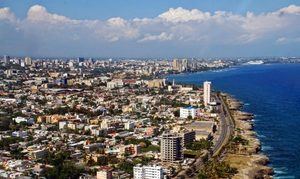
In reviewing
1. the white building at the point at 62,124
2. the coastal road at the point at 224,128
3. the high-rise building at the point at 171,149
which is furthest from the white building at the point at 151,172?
the white building at the point at 62,124

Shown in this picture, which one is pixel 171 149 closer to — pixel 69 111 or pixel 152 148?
pixel 152 148

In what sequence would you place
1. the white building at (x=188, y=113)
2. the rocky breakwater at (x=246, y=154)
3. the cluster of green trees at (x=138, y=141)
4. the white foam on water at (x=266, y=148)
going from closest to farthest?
the rocky breakwater at (x=246, y=154)
the white foam on water at (x=266, y=148)
the cluster of green trees at (x=138, y=141)
the white building at (x=188, y=113)

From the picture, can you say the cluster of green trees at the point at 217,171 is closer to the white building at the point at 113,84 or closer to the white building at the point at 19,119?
the white building at the point at 19,119

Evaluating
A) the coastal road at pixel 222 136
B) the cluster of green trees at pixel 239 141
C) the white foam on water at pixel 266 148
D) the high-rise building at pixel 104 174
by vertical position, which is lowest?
the white foam on water at pixel 266 148

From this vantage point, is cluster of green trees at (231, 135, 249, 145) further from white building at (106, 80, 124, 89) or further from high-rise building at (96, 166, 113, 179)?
white building at (106, 80, 124, 89)

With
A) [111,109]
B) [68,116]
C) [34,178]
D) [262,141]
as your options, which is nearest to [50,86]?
[111,109]

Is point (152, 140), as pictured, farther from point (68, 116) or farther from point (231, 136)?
point (68, 116)

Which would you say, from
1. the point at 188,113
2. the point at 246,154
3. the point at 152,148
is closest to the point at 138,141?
the point at 152,148
